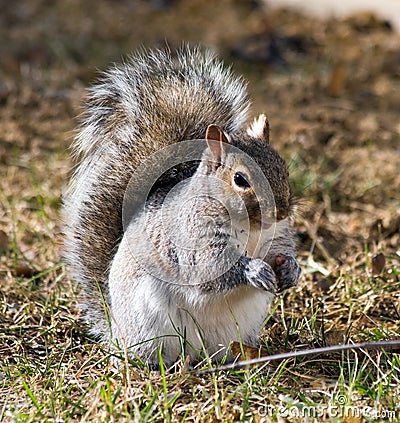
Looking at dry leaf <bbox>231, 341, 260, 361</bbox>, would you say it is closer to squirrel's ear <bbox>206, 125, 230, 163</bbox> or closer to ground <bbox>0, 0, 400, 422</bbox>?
ground <bbox>0, 0, 400, 422</bbox>

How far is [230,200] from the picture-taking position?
6.21 ft

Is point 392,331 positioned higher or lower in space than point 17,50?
lower

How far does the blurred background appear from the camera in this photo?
3.05 metres

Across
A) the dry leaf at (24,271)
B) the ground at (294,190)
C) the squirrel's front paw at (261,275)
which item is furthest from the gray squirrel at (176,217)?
the dry leaf at (24,271)

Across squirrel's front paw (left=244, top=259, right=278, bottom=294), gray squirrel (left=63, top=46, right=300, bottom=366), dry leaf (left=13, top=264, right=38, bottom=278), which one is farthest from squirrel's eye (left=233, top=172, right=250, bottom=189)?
dry leaf (left=13, top=264, right=38, bottom=278)

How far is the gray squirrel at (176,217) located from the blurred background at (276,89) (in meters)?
0.46

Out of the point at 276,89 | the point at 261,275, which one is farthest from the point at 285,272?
the point at 276,89

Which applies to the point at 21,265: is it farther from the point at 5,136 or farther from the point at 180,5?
the point at 180,5

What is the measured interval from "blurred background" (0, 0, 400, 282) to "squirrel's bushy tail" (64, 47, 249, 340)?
43 cm

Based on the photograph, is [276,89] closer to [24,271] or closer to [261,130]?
[24,271]

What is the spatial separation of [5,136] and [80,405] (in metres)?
2.23

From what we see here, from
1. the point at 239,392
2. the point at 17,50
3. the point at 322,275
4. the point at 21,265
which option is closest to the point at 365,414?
the point at 239,392

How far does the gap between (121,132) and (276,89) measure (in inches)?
91.4

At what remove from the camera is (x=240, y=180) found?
1883mm
